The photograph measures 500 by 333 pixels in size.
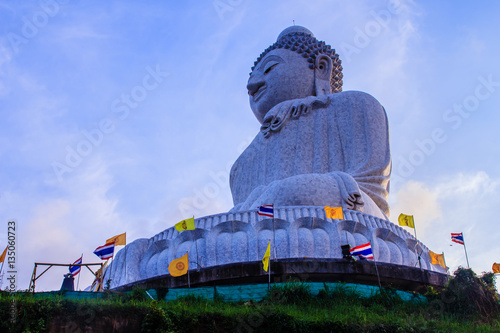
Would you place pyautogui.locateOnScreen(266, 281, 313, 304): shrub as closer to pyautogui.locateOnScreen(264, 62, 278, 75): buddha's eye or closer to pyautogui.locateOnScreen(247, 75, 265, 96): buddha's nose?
pyautogui.locateOnScreen(247, 75, 265, 96): buddha's nose

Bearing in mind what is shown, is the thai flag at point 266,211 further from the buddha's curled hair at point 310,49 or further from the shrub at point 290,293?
the buddha's curled hair at point 310,49

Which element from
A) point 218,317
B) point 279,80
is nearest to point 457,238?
point 218,317

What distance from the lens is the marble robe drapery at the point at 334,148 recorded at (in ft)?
40.3

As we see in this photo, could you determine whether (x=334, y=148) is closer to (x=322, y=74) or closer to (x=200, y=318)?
(x=322, y=74)

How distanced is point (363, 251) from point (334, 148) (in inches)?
181

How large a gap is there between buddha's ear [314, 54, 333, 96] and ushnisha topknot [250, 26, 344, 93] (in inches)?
5.9

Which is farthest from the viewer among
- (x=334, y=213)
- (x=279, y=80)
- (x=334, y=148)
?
(x=279, y=80)

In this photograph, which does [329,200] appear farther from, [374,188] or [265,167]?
[265,167]

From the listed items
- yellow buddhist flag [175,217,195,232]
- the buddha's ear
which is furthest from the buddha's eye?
yellow buddhist flag [175,217,195,232]

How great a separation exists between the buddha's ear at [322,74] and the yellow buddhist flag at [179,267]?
295 inches

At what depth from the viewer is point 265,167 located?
532 inches

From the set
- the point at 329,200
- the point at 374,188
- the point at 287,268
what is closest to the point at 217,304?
the point at 287,268

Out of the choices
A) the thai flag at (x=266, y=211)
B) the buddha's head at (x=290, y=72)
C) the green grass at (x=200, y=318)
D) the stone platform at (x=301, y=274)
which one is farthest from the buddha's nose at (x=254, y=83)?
the green grass at (x=200, y=318)

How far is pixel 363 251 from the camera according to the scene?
8.70m
